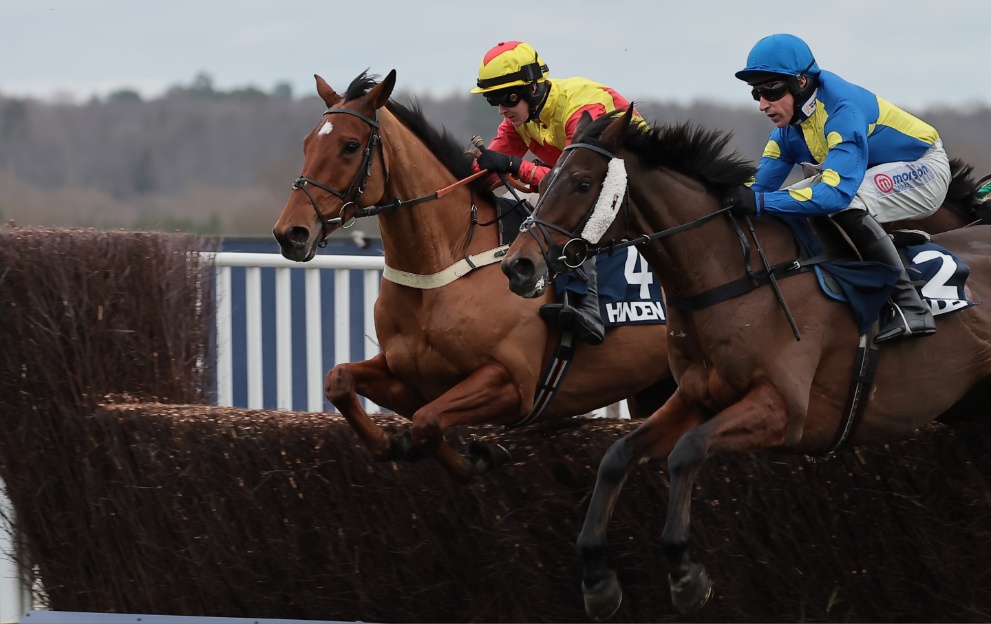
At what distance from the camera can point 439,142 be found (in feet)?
16.4

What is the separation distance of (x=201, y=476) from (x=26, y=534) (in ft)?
3.08

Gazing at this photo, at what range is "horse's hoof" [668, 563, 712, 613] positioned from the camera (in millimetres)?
3689

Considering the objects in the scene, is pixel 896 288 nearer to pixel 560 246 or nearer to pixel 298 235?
pixel 560 246

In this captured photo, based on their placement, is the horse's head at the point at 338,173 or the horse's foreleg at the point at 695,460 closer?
the horse's foreleg at the point at 695,460

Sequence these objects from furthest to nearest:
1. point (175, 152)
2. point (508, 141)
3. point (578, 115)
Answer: point (175, 152) → point (508, 141) → point (578, 115)

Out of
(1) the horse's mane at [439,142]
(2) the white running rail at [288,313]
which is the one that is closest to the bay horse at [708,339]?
(1) the horse's mane at [439,142]

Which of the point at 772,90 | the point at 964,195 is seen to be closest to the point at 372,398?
the point at 772,90

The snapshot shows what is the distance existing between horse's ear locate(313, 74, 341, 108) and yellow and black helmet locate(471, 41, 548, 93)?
19.3 inches

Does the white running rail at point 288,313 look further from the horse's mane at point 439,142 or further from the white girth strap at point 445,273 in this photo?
the white girth strap at point 445,273

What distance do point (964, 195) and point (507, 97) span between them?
1667 millimetres

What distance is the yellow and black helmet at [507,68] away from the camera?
484 centimetres

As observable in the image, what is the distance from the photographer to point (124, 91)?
12641 millimetres

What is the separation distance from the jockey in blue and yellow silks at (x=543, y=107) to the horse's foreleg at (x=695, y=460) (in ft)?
3.42

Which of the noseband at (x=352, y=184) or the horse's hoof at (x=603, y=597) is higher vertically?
the noseband at (x=352, y=184)
